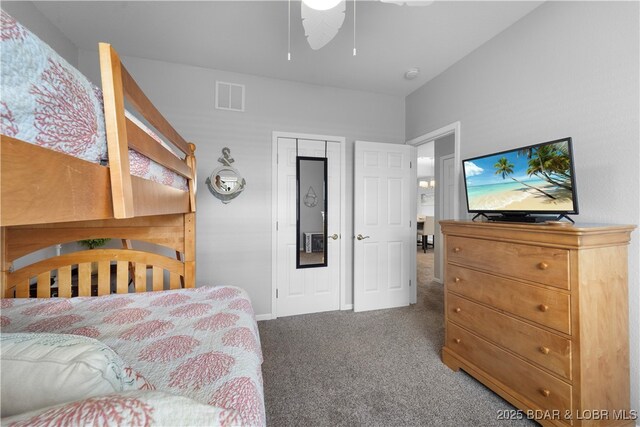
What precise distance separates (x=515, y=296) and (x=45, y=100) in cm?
221

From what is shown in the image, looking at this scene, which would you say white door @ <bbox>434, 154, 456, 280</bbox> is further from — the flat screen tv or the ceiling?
the flat screen tv

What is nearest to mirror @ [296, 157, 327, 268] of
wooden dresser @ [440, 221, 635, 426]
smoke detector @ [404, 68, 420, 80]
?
smoke detector @ [404, 68, 420, 80]

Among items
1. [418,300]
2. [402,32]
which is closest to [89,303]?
[402,32]

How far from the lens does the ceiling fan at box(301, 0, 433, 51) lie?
128cm

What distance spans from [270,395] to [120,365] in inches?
54.8

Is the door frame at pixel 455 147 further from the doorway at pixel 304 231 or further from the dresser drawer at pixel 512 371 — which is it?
the dresser drawer at pixel 512 371

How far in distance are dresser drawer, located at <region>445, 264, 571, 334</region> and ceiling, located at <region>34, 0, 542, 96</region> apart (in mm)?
2003

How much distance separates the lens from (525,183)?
67.4 inches

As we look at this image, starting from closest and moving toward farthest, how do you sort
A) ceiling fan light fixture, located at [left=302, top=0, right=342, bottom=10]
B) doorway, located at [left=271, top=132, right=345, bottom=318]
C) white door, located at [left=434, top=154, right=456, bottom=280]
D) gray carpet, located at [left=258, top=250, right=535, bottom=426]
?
ceiling fan light fixture, located at [left=302, top=0, right=342, bottom=10], gray carpet, located at [left=258, top=250, right=535, bottom=426], doorway, located at [left=271, top=132, right=345, bottom=318], white door, located at [left=434, top=154, right=456, bottom=280]

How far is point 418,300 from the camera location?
11.6ft

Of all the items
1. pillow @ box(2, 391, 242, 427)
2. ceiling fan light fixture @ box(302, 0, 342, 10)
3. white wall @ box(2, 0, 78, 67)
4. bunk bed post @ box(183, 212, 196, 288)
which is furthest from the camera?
bunk bed post @ box(183, 212, 196, 288)

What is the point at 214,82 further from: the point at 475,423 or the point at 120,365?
the point at 475,423

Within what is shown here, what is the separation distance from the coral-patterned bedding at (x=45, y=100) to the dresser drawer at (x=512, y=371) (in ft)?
7.59

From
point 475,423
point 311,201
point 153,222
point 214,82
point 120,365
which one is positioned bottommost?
point 475,423
